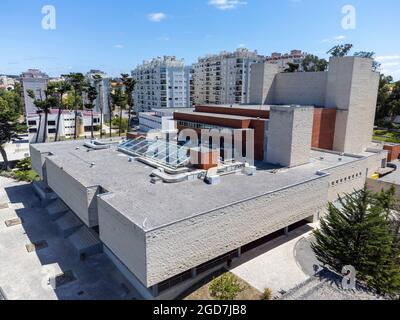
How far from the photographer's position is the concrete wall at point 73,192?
20.5 meters

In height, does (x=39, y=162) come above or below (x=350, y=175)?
above

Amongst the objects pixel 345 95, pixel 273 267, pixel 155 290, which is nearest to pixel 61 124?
pixel 345 95

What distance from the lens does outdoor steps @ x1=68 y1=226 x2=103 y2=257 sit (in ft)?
74.1

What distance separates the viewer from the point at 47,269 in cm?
2112

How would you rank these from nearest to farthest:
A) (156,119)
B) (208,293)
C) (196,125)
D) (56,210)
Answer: (208,293) < (56,210) < (196,125) < (156,119)

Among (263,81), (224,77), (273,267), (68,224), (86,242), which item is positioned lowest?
(273,267)

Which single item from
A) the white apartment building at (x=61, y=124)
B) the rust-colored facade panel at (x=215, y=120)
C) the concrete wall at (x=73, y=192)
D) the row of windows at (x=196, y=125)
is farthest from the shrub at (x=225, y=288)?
the white apartment building at (x=61, y=124)

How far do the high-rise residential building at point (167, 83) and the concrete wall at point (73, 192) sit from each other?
68.9m

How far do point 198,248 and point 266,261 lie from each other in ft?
23.0

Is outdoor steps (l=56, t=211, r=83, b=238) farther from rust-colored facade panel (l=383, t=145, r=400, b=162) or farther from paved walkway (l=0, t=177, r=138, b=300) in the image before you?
rust-colored facade panel (l=383, t=145, r=400, b=162)

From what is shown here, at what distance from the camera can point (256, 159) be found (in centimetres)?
3033

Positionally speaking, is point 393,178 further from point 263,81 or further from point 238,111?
point 263,81

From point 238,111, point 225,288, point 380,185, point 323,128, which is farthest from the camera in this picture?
point 238,111

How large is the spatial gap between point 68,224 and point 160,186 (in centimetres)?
1094
